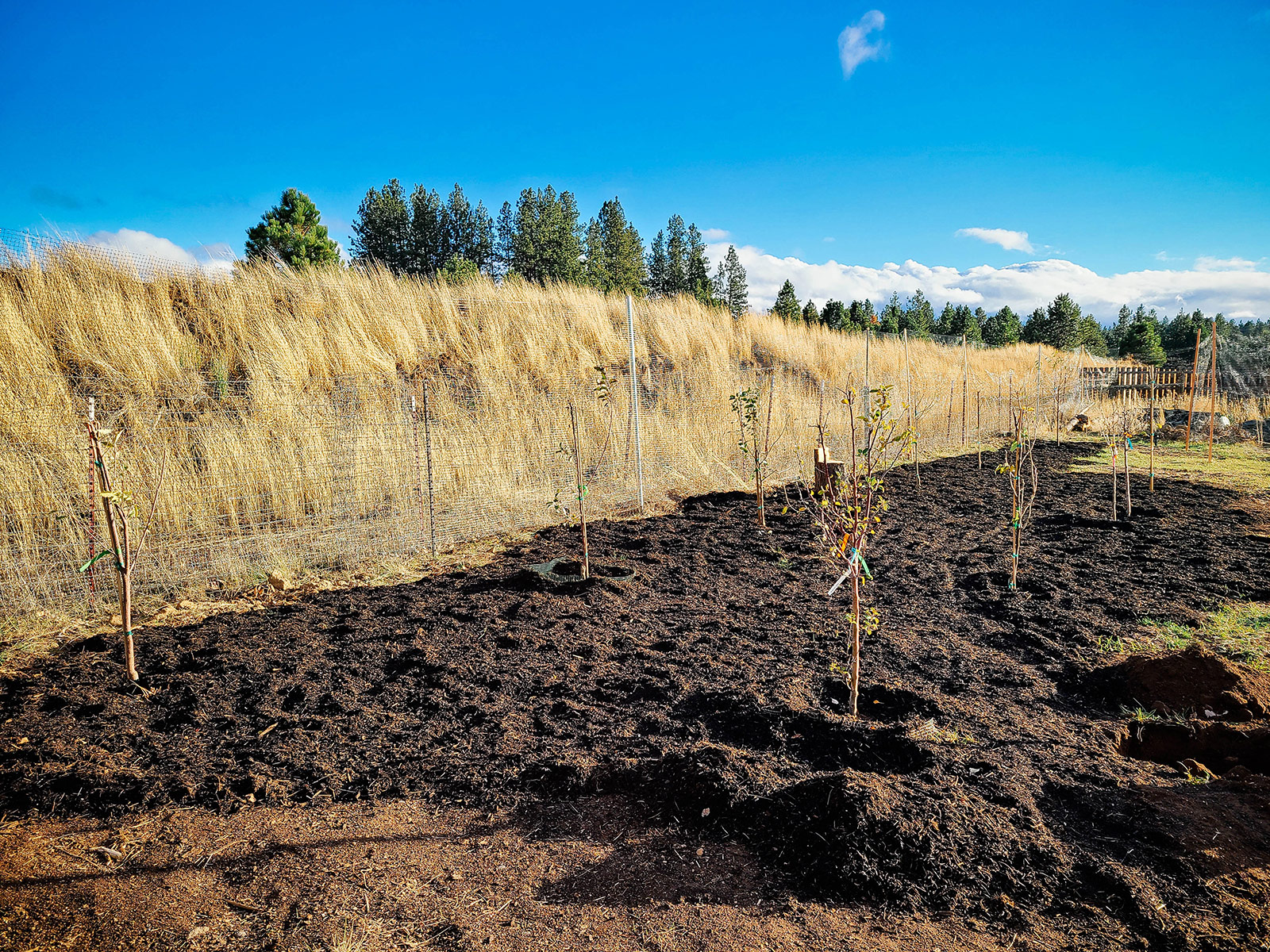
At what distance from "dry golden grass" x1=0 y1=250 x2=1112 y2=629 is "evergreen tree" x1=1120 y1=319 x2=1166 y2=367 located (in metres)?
30.9

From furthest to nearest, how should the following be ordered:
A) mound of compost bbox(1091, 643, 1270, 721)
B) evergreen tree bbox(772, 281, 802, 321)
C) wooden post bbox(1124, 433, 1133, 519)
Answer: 1. evergreen tree bbox(772, 281, 802, 321)
2. wooden post bbox(1124, 433, 1133, 519)
3. mound of compost bbox(1091, 643, 1270, 721)

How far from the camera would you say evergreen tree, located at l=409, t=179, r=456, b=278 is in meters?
44.7

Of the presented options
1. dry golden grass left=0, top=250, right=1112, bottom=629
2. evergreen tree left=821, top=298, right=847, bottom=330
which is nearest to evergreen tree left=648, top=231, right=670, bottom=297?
evergreen tree left=821, top=298, right=847, bottom=330

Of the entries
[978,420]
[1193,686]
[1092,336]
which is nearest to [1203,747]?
[1193,686]

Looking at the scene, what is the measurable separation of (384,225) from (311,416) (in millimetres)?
43662

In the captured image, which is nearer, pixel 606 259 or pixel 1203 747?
pixel 1203 747

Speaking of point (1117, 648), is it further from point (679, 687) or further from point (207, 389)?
point (207, 389)

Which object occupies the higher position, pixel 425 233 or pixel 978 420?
pixel 425 233

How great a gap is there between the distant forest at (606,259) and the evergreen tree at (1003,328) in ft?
0.33

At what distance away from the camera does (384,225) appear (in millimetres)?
44500

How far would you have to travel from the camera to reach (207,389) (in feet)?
24.8

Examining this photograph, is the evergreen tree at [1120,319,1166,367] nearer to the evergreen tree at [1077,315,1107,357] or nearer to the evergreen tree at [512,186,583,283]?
the evergreen tree at [1077,315,1107,357]

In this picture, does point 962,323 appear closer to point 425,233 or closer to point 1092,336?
point 1092,336

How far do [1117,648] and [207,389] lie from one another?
8.95m
